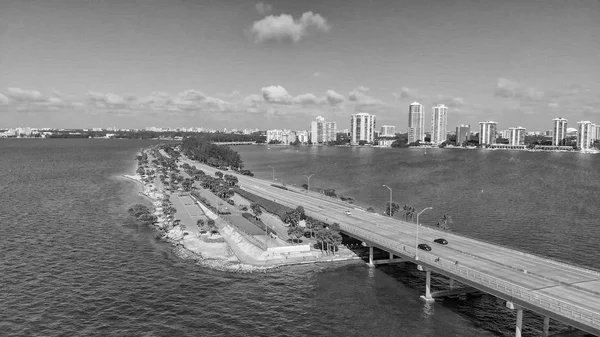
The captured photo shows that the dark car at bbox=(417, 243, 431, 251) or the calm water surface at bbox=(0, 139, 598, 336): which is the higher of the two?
the dark car at bbox=(417, 243, 431, 251)

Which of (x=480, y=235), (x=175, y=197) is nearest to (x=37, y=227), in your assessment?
(x=175, y=197)

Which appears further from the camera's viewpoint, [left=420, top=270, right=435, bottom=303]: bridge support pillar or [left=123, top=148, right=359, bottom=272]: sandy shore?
[left=123, top=148, right=359, bottom=272]: sandy shore

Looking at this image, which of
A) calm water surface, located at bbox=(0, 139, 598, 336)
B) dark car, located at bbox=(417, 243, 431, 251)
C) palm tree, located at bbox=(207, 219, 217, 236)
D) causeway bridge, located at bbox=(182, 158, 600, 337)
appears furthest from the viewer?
palm tree, located at bbox=(207, 219, 217, 236)

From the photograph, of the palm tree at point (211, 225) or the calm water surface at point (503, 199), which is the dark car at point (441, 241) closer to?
the calm water surface at point (503, 199)

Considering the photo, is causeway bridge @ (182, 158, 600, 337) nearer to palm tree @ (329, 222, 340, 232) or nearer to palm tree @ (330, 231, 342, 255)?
palm tree @ (329, 222, 340, 232)

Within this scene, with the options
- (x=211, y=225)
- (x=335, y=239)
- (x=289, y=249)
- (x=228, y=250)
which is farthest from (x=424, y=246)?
(x=211, y=225)

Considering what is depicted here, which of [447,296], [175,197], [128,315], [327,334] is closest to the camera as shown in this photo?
[327,334]

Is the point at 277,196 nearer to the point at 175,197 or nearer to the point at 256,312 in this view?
the point at 175,197

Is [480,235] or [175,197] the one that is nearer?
[480,235]

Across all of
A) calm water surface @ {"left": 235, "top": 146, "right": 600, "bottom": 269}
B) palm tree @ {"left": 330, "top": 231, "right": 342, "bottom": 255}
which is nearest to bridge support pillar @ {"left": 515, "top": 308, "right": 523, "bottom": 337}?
palm tree @ {"left": 330, "top": 231, "right": 342, "bottom": 255}
